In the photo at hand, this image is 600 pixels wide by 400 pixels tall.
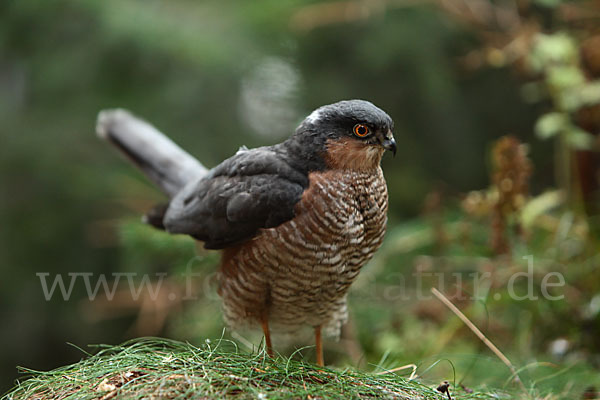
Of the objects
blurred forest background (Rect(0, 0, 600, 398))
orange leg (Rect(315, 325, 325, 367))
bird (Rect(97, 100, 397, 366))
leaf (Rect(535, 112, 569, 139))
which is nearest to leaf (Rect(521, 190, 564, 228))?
blurred forest background (Rect(0, 0, 600, 398))

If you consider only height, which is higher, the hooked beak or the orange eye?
the orange eye

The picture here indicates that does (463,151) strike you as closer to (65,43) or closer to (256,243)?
(256,243)

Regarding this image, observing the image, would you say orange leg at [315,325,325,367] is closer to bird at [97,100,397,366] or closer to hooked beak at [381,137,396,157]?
bird at [97,100,397,366]

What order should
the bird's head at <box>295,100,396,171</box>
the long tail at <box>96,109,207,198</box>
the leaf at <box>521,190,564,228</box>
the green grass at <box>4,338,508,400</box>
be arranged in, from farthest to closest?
the long tail at <box>96,109,207,198</box> → the leaf at <box>521,190,564,228</box> → the bird's head at <box>295,100,396,171</box> → the green grass at <box>4,338,508,400</box>

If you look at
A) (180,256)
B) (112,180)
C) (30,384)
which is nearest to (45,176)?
(112,180)

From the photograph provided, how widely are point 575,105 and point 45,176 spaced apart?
151 inches

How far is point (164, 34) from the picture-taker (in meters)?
4.17

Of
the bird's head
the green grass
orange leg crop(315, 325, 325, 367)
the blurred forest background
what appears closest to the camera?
the green grass

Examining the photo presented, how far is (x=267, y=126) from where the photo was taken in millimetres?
4754

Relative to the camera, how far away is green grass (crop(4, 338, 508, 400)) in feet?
5.26

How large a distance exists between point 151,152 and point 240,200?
3.58ft

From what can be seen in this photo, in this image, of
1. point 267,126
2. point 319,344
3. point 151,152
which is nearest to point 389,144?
point 319,344

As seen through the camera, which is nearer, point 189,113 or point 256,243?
point 256,243

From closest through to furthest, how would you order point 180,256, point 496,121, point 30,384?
point 30,384, point 180,256, point 496,121
